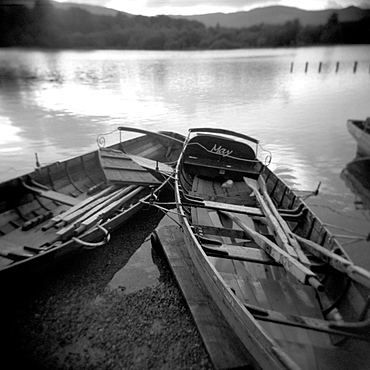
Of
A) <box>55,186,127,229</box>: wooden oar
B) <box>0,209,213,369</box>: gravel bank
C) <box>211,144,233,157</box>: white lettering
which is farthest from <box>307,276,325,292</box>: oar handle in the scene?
<box>211,144,233,157</box>: white lettering

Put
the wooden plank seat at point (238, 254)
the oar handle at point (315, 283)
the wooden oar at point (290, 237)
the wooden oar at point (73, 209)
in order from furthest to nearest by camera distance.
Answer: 1. the wooden oar at point (73, 209)
2. the wooden plank seat at point (238, 254)
3. the wooden oar at point (290, 237)
4. the oar handle at point (315, 283)

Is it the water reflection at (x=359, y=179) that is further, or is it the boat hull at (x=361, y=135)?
the boat hull at (x=361, y=135)

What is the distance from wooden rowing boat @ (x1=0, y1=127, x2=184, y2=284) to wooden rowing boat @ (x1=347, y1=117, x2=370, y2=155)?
475 inches

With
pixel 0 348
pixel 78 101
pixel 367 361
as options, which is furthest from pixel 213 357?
pixel 78 101

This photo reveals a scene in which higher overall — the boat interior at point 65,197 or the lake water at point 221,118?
the boat interior at point 65,197

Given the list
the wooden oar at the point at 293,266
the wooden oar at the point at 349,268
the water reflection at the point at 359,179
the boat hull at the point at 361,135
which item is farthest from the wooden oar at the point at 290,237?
the boat hull at the point at 361,135

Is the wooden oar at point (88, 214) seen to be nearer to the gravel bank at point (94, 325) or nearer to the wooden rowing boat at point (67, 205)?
the wooden rowing boat at point (67, 205)

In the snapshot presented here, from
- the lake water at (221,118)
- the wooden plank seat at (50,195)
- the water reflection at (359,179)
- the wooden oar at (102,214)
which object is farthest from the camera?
the lake water at (221,118)

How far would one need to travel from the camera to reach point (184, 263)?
A: 7.45m

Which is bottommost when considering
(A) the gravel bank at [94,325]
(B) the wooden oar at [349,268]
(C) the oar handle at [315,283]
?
(A) the gravel bank at [94,325]

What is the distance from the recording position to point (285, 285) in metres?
5.73

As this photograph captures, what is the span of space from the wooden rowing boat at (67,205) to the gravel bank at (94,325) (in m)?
0.77

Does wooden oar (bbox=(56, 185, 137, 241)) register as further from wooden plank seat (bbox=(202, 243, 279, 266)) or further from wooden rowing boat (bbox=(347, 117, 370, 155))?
wooden rowing boat (bbox=(347, 117, 370, 155))

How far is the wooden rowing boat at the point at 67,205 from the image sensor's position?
6466mm
